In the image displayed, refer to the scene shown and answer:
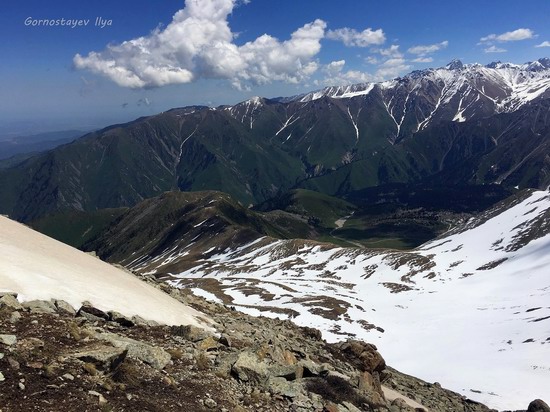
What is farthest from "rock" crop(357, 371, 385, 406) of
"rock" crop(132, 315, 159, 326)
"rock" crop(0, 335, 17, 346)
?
"rock" crop(0, 335, 17, 346)

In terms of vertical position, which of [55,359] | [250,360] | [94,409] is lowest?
[250,360]

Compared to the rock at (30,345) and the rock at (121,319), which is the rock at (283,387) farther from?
the rock at (30,345)

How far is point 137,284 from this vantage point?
85.5ft

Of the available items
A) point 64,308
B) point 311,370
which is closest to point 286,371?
point 311,370

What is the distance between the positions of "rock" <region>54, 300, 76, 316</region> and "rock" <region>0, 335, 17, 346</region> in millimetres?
3627

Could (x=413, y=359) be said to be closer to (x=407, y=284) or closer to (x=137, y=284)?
(x=137, y=284)

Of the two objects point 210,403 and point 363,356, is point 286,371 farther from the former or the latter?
point 363,356

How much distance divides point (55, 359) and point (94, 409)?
248 cm

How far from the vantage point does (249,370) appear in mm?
15508

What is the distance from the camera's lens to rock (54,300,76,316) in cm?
1645

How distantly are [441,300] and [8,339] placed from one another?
383 ft

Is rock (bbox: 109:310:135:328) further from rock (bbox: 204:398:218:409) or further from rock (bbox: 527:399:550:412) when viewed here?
rock (bbox: 527:399:550:412)

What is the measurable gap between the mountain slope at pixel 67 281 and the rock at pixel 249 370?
19.3ft

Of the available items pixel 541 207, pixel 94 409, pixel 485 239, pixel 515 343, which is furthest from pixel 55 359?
pixel 541 207
